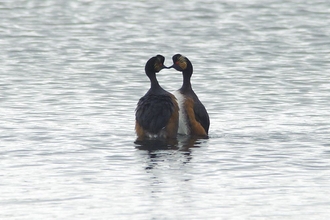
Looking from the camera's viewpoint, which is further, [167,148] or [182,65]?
[182,65]

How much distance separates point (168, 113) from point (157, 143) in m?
0.51

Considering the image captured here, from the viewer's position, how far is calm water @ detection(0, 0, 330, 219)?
38.7 ft

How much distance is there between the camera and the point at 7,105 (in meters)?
19.9

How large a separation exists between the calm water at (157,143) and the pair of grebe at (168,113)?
1.00 feet

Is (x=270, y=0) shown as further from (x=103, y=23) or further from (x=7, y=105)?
(x=7, y=105)

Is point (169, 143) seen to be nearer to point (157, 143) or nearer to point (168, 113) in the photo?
point (157, 143)

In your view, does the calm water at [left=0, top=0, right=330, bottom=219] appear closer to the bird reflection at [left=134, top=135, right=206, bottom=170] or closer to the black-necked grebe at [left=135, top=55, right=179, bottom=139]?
the bird reflection at [left=134, top=135, right=206, bottom=170]

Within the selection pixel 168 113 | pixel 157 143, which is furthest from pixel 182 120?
pixel 157 143

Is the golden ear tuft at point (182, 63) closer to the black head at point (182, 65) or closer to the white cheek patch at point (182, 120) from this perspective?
the black head at point (182, 65)

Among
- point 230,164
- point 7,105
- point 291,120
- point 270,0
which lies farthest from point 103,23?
point 230,164

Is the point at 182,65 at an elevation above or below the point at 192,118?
above

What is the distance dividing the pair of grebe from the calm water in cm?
30

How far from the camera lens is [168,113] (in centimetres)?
1597

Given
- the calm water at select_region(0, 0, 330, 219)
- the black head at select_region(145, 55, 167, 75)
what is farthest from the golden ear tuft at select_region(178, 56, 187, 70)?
the calm water at select_region(0, 0, 330, 219)
